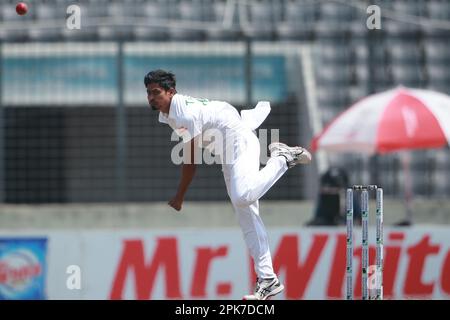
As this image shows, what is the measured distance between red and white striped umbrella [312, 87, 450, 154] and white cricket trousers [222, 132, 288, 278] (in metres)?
5.45

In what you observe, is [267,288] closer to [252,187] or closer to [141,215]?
[252,187]

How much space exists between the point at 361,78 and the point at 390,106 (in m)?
2.13

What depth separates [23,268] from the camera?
14094 millimetres

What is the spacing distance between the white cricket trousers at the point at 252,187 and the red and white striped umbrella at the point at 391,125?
5.45m

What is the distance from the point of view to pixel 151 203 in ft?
52.6

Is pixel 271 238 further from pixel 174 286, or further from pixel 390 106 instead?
pixel 390 106

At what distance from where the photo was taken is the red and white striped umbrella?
1498 cm

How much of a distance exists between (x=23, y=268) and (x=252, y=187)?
5489 mm

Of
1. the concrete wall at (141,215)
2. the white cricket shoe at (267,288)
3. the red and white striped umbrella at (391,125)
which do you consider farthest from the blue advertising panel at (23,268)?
the white cricket shoe at (267,288)

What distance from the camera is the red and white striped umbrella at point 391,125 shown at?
14977mm

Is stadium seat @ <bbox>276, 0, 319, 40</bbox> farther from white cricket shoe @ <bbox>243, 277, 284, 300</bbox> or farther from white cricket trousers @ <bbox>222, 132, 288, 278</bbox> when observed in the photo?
white cricket shoe @ <bbox>243, 277, 284, 300</bbox>

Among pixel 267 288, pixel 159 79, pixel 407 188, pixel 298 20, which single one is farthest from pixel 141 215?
pixel 159 79

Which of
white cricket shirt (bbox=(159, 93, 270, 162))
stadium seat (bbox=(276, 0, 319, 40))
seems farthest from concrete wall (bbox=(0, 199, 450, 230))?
white cricket shirt (bbox=(159, 93, 270, 162))

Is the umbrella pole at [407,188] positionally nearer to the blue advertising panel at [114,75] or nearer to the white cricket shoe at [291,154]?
the blue advertising panel at [114,75]
